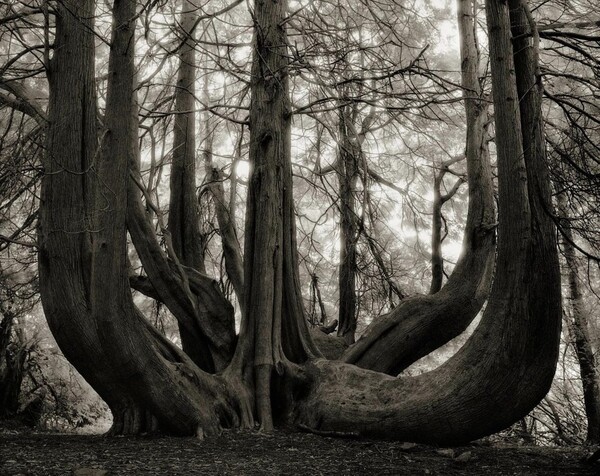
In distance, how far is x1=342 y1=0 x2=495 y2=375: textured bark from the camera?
6.21 meters

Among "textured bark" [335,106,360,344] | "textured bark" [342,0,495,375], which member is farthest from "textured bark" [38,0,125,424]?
"textured bark" [335,106,360,344]

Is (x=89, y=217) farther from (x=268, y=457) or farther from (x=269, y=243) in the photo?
(x=268, y=457)

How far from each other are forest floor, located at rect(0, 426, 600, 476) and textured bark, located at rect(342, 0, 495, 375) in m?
1.42

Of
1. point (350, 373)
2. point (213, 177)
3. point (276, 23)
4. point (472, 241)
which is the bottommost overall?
point (350, 373)

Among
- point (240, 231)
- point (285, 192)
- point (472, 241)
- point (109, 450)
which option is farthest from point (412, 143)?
point (109, 450)

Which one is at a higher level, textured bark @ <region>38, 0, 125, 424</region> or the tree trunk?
textured bark @ <region>38, 0, 125, 424</region>

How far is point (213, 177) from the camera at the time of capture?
7172 mm

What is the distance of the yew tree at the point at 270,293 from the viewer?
418 cm

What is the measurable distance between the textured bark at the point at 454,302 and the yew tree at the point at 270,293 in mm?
15

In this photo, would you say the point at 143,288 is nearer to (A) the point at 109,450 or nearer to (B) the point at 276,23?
(A) the point at 109,450

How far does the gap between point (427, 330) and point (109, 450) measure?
10.8 feet

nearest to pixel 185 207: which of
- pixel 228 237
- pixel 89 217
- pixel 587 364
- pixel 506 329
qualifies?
pixel 228 237

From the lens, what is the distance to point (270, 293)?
5.66 metres

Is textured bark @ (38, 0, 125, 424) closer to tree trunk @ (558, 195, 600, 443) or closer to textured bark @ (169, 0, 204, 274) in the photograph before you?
textured bark @ (169, 0, 204, 274)
